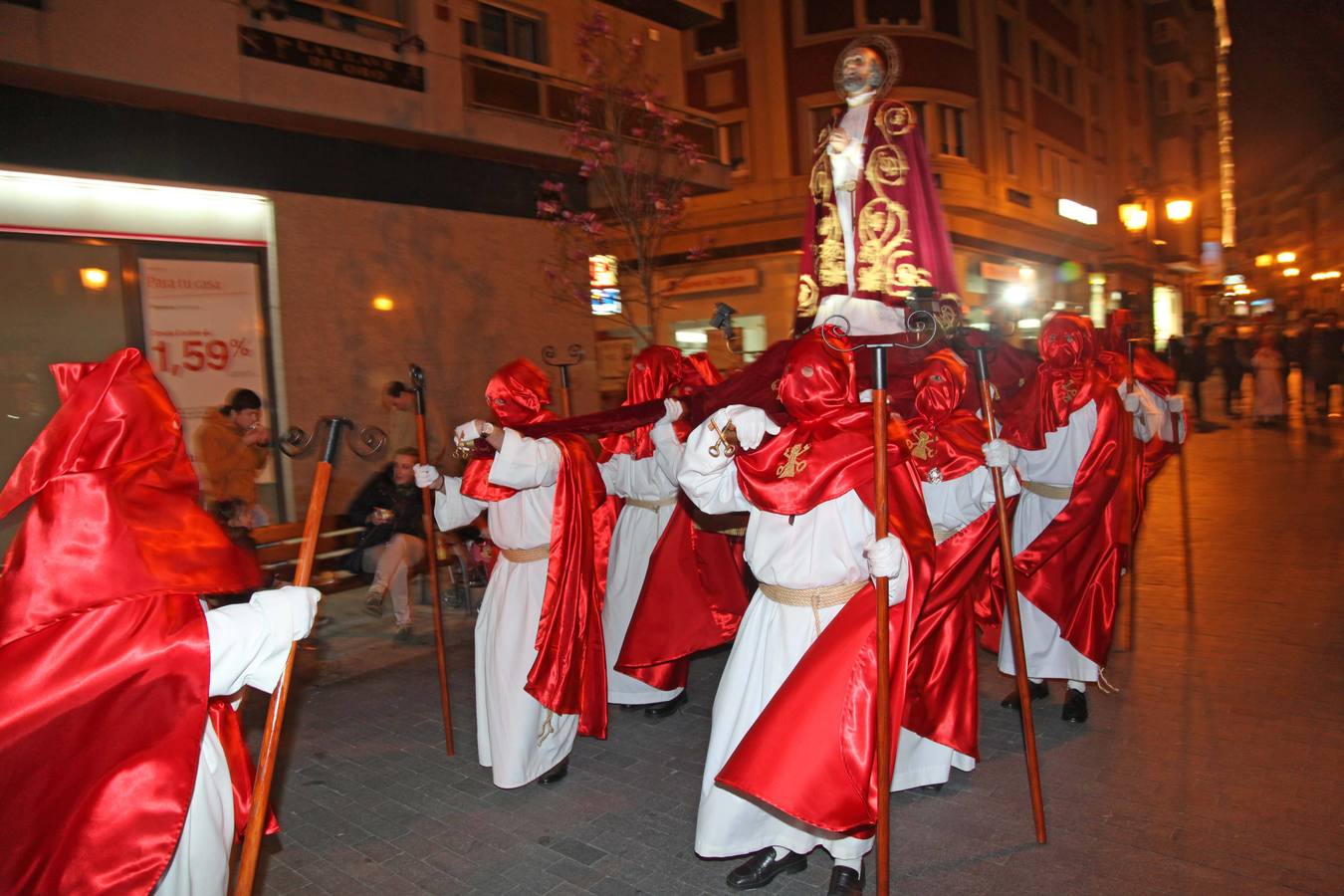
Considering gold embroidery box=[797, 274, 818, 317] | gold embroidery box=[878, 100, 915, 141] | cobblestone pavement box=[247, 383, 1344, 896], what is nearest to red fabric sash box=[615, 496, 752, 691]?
cobblestone pavement box=[247, 383, 1344, 896]

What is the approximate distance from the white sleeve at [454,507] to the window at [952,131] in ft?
70.4

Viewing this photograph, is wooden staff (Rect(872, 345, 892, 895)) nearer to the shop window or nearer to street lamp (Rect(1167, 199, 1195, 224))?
street lamp (Rect(1167, 199, 1195, 224))

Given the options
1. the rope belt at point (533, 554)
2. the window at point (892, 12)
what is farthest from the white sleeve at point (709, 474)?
the window at point (892, 12)

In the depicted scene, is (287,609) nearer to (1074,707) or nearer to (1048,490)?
(1074,707)

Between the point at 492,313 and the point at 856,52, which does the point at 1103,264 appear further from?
the point at 856,52

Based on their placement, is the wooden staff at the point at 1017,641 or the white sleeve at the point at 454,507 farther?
the white sleeve at the point at 454,507

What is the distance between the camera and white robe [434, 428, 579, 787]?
502 cm

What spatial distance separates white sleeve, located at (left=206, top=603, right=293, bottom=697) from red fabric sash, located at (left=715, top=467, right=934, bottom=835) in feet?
5.52

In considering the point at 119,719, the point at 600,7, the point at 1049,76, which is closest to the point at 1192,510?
the point at 600,7

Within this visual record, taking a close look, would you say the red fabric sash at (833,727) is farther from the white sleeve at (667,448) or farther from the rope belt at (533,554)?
Result: the white sleeve at (667,448)

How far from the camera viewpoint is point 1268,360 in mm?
19500

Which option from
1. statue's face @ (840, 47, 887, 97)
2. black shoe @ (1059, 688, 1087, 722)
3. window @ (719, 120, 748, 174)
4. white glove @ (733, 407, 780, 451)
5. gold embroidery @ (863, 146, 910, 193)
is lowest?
black shoe @ (1059, 688, 1087, 722)

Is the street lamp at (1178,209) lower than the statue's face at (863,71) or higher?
higher

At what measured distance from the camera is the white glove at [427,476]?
17.4ft
